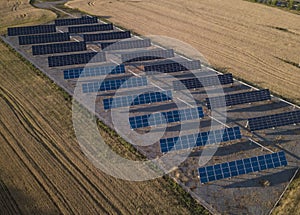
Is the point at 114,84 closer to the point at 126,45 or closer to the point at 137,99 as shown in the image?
the point at 137,99

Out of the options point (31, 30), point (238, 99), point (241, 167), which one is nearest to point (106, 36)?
point (31, 30)

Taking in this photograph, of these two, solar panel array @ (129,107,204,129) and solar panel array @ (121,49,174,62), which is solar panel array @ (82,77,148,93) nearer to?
solar panel array @ (121,49,174,62)

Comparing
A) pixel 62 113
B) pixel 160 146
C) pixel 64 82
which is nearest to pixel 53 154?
pixel 62 113

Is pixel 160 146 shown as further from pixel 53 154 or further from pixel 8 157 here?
pixel 8 157

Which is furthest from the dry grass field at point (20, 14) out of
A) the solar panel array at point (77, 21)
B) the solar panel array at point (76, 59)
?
the solar panel array at point (76, 59)

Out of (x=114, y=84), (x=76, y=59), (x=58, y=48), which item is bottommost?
(x=114, y=84)

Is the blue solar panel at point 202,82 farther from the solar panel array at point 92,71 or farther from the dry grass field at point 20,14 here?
the dry grass field at point 20,14

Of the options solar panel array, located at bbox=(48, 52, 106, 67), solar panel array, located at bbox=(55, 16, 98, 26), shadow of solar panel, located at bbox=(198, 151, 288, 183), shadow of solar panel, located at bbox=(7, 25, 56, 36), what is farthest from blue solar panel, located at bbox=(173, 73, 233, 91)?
solar panel array, located at bbox=(55, 16, 98, 26)
